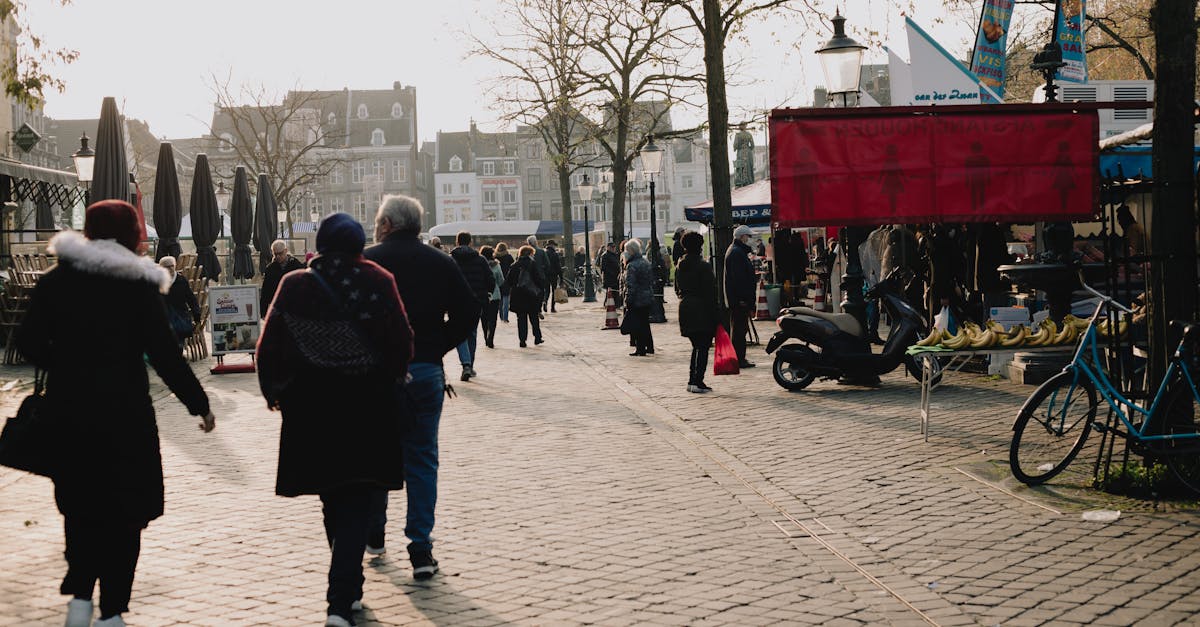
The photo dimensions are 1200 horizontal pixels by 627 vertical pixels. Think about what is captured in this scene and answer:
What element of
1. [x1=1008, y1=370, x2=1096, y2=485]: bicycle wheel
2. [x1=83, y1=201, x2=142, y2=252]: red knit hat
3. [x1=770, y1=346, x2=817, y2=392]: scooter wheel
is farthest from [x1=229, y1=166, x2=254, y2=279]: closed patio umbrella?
[x1=83, y1=201, x2=142, y2=252]: red knit hat

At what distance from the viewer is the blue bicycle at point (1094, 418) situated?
23.9ft

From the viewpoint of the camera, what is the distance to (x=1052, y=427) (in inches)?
318

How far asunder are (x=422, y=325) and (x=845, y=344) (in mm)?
8006

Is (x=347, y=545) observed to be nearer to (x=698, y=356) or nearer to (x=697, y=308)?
(x=697, y=308)

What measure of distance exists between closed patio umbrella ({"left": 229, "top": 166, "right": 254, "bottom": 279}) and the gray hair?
1842 cm

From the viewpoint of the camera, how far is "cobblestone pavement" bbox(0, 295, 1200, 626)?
5.39 meters

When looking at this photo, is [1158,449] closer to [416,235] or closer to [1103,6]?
[416,235]

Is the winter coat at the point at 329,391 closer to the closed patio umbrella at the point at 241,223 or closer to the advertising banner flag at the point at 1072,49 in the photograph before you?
the advertising banner flag at the point at 1072,49

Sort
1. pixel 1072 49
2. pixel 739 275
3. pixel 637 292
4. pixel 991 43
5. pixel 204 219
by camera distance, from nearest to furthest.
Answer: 1. pixel 739 275
2. pixel 637 292
3. pixel 991 43
4. pixel 1072 49
5. pixel 204 219

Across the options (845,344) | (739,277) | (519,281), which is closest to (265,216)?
(519,281)

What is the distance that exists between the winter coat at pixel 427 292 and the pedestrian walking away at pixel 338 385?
2.72 feet

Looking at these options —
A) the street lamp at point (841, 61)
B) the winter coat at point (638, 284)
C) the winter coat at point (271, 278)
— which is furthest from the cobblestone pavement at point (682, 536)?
the winter coat at point (638, 284)

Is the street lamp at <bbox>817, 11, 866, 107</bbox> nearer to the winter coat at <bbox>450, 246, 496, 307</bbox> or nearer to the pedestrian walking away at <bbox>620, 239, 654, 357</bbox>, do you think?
the pedestrian walking away at <bbox>620, 239, 654, 357</bbox>

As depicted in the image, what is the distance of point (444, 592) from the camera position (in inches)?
226
